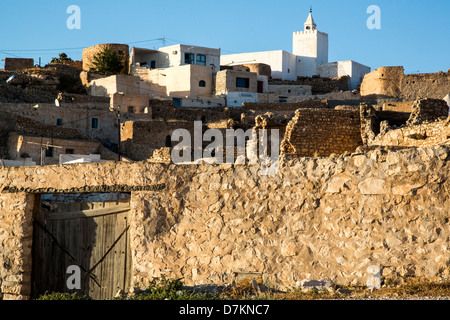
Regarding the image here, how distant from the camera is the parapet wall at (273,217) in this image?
7.48m

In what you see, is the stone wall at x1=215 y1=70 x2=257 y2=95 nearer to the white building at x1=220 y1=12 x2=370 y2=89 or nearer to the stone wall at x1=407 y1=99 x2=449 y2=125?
the white building at x1=220 y1=12 x2=370 y2=89

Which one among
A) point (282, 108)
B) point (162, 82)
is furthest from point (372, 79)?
point (162, 82)

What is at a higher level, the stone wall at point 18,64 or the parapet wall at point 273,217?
the stone wall at point 18,64

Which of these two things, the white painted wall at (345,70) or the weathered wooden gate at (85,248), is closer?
the weathered wooden gate at (85,248)

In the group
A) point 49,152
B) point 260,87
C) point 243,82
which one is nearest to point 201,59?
point 243,82

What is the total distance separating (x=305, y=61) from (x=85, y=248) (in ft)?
159

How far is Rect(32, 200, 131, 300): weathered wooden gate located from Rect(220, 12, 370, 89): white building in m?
44.4

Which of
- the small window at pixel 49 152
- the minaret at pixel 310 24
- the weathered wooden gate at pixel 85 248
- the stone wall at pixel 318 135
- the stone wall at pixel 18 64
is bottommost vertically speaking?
the weathered wooden gate at pixel 85 248

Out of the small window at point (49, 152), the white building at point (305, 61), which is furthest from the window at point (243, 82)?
the small window at point (49, 152)

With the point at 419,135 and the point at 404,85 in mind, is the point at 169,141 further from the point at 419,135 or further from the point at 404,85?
the point at 419,135

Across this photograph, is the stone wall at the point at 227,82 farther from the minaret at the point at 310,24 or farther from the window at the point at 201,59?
the minaret at the point at 310,24

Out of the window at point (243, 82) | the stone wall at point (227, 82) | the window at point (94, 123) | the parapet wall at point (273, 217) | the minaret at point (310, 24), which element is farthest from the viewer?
the minaret at point (310, 24)
